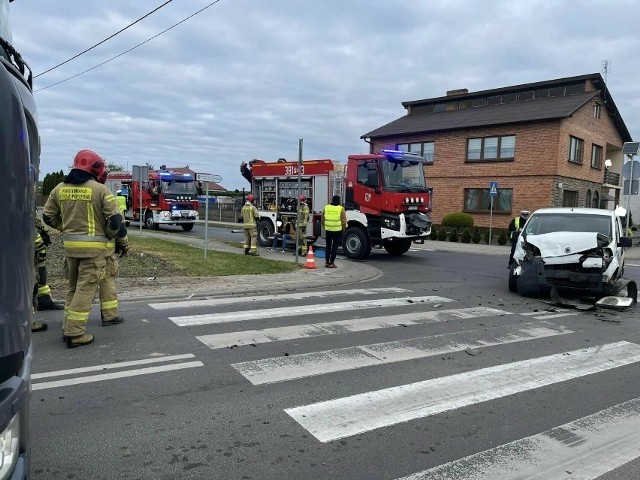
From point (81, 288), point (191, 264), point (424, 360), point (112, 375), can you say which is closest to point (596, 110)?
point (191, 264)

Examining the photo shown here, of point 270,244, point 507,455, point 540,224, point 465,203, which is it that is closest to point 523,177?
point 465,203

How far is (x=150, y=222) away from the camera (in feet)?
83.0

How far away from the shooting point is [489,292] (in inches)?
379

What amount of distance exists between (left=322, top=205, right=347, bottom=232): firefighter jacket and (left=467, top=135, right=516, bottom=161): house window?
17516 millimetres

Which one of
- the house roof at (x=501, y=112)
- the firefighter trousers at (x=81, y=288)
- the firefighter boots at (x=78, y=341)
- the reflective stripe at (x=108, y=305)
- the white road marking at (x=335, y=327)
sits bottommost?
the white road marking at (x=335, y=327)

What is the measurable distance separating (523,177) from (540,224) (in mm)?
18256

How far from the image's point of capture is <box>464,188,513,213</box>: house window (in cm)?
2726

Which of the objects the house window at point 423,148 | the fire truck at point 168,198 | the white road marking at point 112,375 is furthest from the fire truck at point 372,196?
the house window at point 423,148

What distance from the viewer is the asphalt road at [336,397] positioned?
3.12 metres

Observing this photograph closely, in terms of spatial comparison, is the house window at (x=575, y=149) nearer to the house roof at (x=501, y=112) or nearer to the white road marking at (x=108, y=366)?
the house roof at (x=501, y=112)

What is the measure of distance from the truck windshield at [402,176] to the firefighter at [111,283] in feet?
30.1

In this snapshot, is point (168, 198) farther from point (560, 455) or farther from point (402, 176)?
point (560, 455)

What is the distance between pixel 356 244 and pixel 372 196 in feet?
5.16

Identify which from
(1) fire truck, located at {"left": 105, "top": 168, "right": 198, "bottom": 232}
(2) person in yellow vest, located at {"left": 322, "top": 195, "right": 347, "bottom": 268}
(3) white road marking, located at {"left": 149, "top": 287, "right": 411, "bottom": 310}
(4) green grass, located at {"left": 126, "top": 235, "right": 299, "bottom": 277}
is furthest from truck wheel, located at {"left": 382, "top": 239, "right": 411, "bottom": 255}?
(1) fire truck, located at {"left": 105, "top": 168, "right": 198, "bottom": 232}
